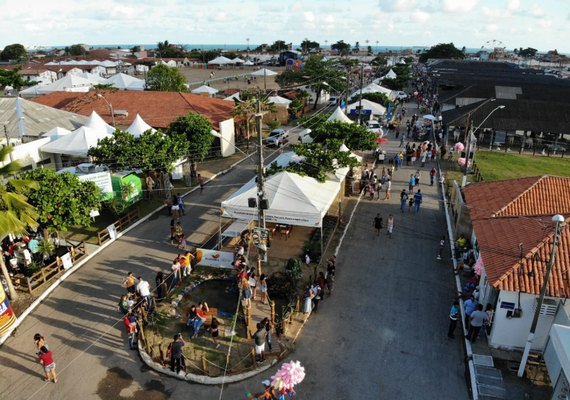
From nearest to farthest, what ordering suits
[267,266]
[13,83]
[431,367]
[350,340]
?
[431,367] → [350,340] → [267,266] → [13,83]

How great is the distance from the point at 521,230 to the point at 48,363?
46.8 feet

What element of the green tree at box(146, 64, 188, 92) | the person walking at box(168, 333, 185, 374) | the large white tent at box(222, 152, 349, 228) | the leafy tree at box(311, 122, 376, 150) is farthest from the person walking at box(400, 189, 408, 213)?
the green tree at box(146, 64, 188, 92)

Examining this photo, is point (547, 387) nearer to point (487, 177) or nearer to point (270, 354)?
point (270, 354)

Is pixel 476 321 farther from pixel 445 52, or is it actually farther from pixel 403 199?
pixel 445 52

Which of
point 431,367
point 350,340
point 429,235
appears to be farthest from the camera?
point 429,235

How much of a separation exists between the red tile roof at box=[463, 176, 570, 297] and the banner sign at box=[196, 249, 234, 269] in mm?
8792

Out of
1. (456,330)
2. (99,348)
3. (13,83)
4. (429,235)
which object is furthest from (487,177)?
(13,83)

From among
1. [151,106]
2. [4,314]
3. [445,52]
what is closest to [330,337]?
[4,314]

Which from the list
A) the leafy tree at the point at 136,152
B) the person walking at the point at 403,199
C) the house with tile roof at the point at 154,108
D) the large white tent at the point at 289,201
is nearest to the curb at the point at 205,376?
the large white tent at the point at 289,201

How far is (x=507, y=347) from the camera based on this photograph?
12.4 metres

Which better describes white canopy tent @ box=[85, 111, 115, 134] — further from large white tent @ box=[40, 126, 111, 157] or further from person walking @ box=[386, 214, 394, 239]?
person walking @ box=[386, 214, 394, 239]

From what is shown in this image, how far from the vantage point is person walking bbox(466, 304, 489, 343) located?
12.5m

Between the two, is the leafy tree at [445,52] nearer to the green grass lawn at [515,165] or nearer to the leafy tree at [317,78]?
the leafy tree at [317,78]

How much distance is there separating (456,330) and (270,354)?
5.90 metres
